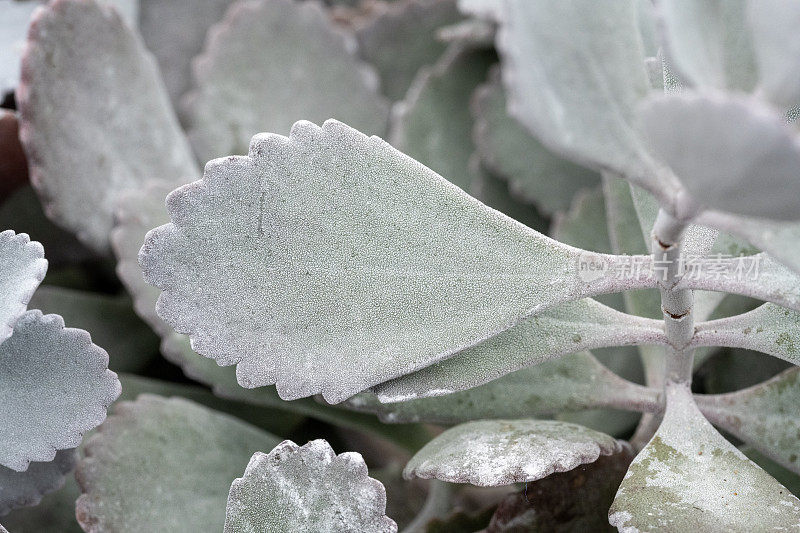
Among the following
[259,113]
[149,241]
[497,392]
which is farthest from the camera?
[259,113]

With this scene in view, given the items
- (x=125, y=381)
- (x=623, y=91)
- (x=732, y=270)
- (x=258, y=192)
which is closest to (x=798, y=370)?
(x=732, y=270)

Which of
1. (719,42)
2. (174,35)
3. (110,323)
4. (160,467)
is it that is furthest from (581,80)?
(174,35)

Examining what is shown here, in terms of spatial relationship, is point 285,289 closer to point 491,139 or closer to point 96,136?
point 96,136

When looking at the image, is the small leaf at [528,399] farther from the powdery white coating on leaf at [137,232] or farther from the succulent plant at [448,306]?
the powdery white coating on leaf at [137,232]

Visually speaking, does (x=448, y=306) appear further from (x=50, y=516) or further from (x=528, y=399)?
(x=50, y=516)

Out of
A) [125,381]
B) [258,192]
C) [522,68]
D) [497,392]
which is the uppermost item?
[522,68]
